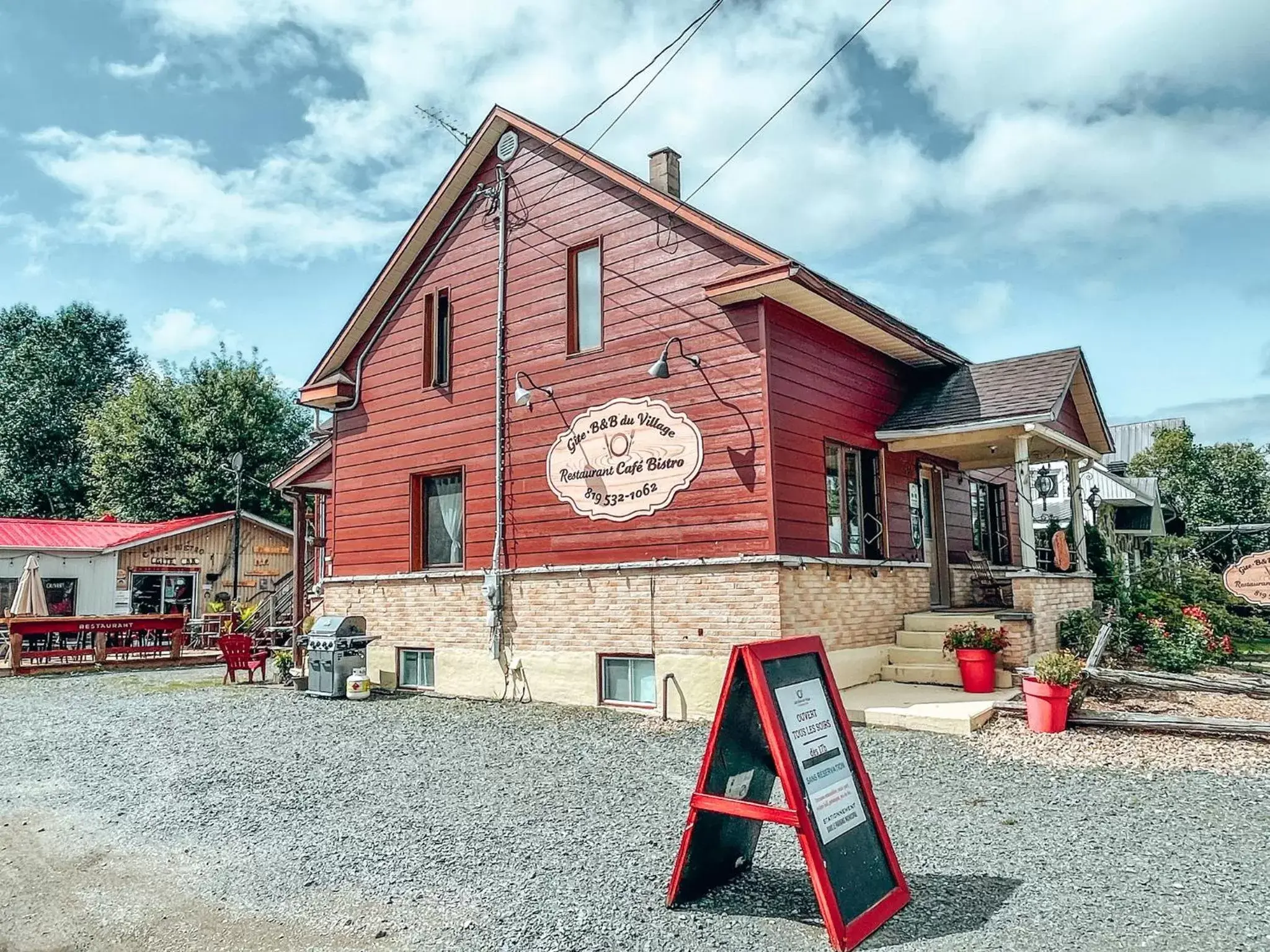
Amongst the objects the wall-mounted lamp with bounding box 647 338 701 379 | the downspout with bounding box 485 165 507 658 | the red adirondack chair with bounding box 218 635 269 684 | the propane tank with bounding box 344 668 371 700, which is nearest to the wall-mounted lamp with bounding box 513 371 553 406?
the downspout with bounding box 485 165 507 658

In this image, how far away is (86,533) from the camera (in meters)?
25.4

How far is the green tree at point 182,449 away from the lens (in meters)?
33.3

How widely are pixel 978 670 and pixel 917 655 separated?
1.04m

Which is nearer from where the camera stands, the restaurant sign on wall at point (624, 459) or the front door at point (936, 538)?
the restaurant sign on wall at point (624, 459)

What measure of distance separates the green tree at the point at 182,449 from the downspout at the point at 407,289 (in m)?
21.1

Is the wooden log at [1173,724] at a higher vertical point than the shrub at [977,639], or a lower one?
lower

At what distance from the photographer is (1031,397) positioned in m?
11.1

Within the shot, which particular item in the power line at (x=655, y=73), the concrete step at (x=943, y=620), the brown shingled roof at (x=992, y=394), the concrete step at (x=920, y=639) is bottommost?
the concrete step at (x=920, y=639)

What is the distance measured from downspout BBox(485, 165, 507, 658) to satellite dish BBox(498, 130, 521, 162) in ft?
0.57

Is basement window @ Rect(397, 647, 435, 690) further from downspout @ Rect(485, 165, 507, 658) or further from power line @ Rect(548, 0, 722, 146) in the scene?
power line @ Rect(548, 0, 722, 146)

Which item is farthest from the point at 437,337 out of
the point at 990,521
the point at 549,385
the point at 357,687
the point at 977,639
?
the point at 990,521

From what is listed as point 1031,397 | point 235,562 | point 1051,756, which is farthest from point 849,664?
point 235,562

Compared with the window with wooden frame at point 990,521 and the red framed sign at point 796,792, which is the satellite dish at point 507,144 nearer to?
the window with wooden frame at point 990,521

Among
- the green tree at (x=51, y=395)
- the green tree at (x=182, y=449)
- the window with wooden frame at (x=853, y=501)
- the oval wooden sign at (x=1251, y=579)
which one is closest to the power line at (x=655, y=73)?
the window with wooden frame at (x=853, y=501)
